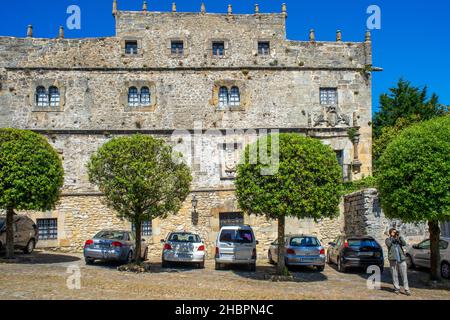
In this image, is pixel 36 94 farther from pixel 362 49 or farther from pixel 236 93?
pixel 362 49

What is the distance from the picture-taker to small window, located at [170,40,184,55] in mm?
25578

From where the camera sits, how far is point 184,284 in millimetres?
14633

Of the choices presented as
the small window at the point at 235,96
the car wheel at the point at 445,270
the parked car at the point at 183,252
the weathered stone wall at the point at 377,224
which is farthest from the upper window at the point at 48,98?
the car wheel at the point at 445,270

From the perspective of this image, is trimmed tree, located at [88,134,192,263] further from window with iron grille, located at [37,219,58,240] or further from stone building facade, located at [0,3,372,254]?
window with iron grille, located at [37,219,58,240]

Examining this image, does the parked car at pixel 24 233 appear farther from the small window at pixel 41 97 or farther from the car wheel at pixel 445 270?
the car wheel at pixel 445 270

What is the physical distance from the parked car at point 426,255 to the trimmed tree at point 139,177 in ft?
30.5

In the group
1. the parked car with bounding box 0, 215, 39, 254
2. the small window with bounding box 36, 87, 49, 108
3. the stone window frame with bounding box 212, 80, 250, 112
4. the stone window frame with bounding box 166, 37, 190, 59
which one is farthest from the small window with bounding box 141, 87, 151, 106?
the parked car with bounding box 0, 215, 39, 254

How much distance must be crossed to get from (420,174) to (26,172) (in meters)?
13.4

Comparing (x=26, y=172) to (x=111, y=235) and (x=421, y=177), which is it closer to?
(x=111, y=235)

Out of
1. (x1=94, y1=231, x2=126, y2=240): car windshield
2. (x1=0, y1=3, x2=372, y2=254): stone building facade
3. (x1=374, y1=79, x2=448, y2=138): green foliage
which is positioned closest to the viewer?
(x1=94, y1=231, x2=126, y2=240): car windshield

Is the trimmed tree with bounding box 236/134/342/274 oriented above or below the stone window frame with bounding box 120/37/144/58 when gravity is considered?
below

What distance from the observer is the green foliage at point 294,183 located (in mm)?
15969

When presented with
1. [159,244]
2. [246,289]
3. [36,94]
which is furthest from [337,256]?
[36,94]

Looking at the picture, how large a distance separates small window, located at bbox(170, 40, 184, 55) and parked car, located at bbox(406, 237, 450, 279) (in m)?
14.9
